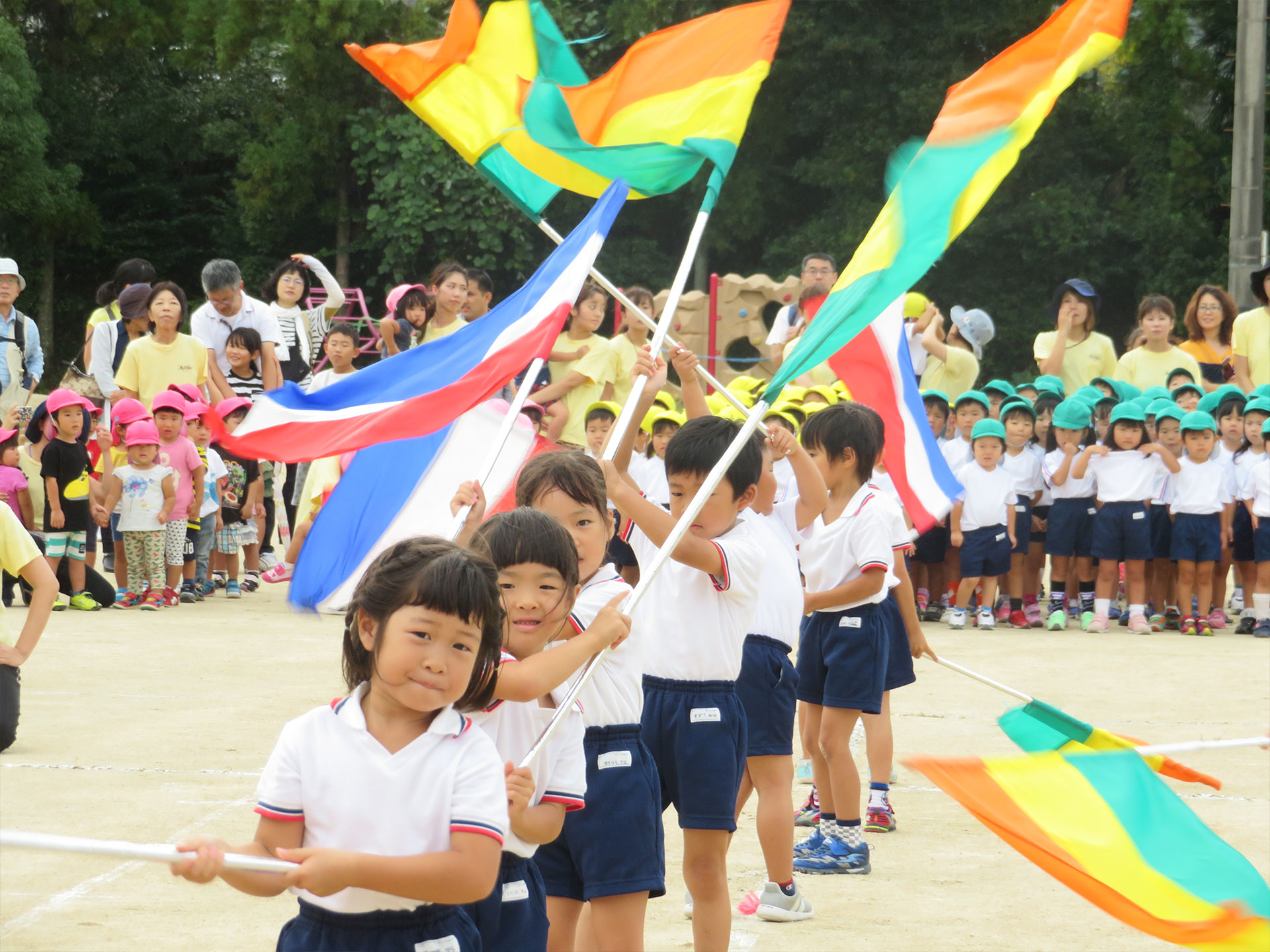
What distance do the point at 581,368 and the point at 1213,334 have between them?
18.3ft

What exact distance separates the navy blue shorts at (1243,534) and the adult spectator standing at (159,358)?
7.28 meters

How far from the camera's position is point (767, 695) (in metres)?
4.47

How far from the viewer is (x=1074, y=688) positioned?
26.1ft

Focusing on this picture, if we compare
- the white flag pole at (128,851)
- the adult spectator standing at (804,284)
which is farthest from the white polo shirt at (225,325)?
the white flag pole at (128,851)

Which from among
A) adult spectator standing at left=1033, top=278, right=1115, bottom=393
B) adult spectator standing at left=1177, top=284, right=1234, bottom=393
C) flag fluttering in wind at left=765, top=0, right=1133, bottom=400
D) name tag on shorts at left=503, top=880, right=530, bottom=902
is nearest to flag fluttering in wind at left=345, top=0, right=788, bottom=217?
flag fluttering in wind at left=765, top=0, right=1133, bottom=400

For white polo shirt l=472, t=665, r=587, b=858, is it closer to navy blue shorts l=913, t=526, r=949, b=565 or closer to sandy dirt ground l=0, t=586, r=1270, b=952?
sandy dirt ground l=0, t=586, r=1270, b=952

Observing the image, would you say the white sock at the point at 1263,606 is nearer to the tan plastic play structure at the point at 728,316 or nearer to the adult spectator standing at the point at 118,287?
the adult spectator standing at the point at 118,287

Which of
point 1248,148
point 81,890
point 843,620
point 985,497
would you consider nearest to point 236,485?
point 985,497

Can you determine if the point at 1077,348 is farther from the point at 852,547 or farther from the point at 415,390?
the point at 415,390

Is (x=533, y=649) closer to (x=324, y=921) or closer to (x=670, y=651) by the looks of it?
(x=324, y=921)

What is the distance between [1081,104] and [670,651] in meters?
25.6

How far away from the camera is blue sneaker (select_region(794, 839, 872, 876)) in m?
4.99

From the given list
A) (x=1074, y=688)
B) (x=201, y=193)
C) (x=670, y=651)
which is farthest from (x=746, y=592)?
(x=201, y=193)

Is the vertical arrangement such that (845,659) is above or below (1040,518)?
below
